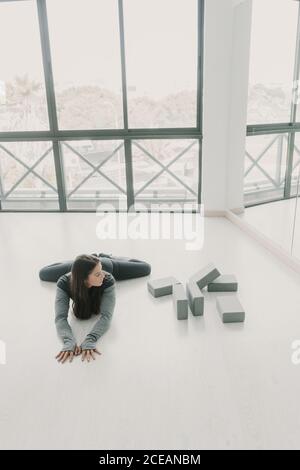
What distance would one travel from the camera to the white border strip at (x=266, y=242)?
9.05 feet

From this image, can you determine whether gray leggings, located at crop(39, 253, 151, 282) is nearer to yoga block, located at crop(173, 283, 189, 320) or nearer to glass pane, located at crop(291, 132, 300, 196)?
yoga block, located at crop(173, 283, 189, 320)

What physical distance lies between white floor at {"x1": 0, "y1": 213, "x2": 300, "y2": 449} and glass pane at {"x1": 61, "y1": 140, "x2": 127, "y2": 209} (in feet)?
5.86

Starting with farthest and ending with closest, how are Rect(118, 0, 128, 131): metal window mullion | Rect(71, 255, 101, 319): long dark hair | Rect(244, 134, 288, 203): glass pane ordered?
Rect(118, 0, 128, 131): metal window mullion < Rect(244, 134, 288, 203): glass pane < Rect(71, 255, 101, 319): long dark hair

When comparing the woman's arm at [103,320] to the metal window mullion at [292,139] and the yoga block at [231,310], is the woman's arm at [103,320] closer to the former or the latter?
the yoga block at [231,310]

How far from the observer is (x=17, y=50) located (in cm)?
380

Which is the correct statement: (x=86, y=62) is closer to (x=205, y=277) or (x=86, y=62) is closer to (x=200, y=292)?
(x=205, y=277)

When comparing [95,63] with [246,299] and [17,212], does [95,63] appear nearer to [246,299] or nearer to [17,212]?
[17,212]

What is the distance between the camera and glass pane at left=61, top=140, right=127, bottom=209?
4133 mm

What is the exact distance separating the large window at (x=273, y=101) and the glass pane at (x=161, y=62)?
0.67 metres

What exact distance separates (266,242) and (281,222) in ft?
0.75

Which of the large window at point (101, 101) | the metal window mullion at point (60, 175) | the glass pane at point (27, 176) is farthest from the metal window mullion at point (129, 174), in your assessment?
the glass pane at point (27, 176)

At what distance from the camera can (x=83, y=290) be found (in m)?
2.06
